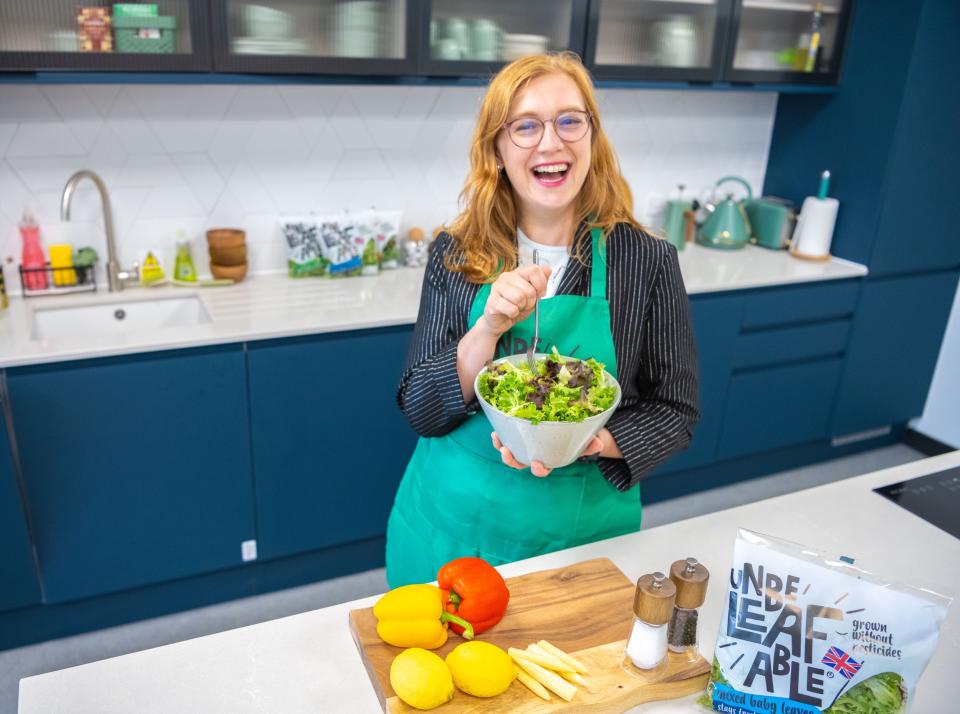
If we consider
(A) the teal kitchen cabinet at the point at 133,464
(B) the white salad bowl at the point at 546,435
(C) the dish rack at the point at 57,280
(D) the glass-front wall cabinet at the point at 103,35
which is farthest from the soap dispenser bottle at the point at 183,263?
(B) the white salad bowl at the point at 546,435

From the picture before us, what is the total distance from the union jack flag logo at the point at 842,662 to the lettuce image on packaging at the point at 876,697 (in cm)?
2

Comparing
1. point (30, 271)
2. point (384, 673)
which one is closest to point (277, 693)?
point (384, 673)

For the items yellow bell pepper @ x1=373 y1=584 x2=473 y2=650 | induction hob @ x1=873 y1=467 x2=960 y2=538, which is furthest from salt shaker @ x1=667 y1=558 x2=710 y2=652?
induction hob @ x1=873 y1=467 x2=960 y2=538

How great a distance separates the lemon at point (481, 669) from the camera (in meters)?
1.07

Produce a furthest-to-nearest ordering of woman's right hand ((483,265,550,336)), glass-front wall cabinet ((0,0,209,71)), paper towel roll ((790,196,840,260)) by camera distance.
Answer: paper towel roll ((790,196,840,260)) < glass-front wall cabinet ((0,0,209,71)) < woman's right hand ((483,265,550,336))

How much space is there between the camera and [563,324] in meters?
1.57

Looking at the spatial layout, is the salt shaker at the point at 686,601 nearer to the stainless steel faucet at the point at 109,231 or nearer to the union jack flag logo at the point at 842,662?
the union jack flag logo at the point at 842,662

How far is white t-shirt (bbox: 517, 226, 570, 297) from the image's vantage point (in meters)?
1.59

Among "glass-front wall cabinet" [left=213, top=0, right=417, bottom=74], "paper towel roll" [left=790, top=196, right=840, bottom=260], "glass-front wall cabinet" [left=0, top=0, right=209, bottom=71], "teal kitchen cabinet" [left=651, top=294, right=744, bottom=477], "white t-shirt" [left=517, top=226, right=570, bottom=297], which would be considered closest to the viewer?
"white t-shirt" [left=517, top=226, right=570, bottom=297]

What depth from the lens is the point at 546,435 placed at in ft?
4.05

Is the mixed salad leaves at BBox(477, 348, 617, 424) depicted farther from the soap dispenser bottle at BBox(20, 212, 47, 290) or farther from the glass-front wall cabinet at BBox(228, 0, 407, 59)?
the soap dispenser bottle at BBox(20, 212, 47, 290)

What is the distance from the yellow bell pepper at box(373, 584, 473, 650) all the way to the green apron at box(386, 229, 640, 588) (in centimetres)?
44

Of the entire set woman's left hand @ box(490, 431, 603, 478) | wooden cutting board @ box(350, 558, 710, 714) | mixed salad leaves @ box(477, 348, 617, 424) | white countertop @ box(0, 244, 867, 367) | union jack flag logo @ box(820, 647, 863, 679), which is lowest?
wooden cutting board @ box(350, 558, 710, 714)

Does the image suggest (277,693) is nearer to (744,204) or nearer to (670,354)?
(670,354)
